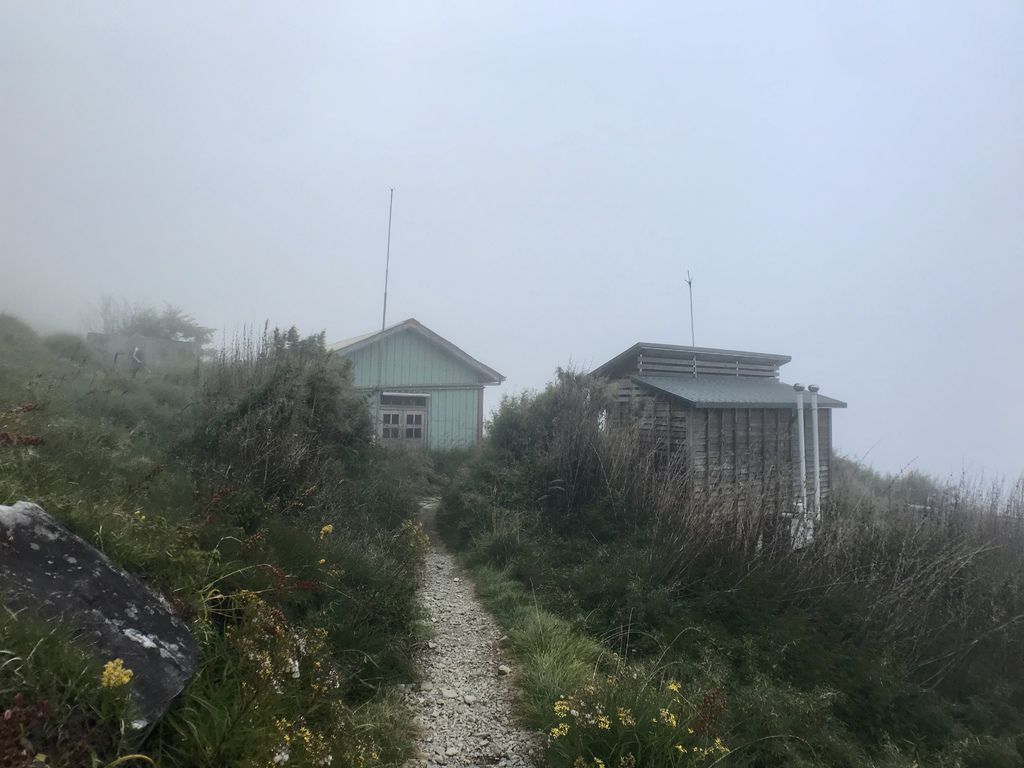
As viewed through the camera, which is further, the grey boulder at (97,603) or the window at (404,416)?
the window at (404,416)

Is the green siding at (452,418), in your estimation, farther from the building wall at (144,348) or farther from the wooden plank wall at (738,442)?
the building wall at (144,348)

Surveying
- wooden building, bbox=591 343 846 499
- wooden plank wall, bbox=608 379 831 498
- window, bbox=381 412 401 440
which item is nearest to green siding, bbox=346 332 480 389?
window, bbox=381 412 401 440

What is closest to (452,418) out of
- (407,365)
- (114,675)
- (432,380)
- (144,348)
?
(432,380)

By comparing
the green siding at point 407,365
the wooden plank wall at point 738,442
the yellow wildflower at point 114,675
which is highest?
the green siding at point 407,365

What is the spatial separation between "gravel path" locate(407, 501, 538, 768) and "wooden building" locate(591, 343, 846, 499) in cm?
531

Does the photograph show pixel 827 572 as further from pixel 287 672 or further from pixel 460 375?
pixel 460 375

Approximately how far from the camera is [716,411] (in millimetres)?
11172

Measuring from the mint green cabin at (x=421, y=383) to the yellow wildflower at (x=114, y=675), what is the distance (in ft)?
42.0

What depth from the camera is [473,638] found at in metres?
5.79

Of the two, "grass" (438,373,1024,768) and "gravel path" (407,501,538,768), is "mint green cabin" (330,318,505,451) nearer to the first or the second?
"grass" (438,373,1024,768)

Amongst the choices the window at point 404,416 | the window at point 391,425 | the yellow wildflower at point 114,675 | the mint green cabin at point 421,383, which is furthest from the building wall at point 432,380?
the yellow wildflower at point 114,675

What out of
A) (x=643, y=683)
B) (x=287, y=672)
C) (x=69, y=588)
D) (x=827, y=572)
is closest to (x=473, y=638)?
(x=643, y=683)

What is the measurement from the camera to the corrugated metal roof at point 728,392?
11.0 meters

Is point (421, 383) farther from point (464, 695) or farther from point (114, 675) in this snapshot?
point (114, 675)
